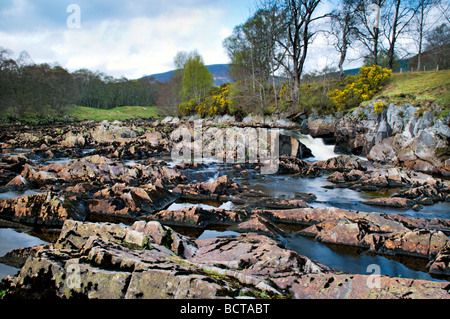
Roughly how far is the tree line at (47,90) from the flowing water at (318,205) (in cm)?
4079

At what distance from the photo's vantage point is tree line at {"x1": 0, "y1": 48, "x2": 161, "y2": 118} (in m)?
41.9

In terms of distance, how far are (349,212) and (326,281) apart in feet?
13.3

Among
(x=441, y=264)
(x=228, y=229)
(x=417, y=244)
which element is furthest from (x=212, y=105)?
(x=441, y=264)

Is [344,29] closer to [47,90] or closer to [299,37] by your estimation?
[299,37]

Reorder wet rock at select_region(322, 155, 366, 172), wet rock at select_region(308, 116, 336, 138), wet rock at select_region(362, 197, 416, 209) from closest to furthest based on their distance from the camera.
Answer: wet rock at select_region(362, 197, 416, 209), wet rock at select_region(322, 155, 366, 172), wet rock at select_region(308, 116, 336, 138)

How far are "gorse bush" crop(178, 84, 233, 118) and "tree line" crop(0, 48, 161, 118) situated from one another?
24.1 metres

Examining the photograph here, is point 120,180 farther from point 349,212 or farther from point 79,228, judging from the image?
point 349,212

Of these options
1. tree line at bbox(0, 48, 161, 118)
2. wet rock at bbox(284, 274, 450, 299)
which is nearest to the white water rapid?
wet rock at bbox(284, 274, 450, 299)

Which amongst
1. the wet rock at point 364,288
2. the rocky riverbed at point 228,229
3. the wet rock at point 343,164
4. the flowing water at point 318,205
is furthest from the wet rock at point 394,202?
the wet rock at point 364,288

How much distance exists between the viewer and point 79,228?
462cm

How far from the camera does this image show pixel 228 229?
22.4 ft

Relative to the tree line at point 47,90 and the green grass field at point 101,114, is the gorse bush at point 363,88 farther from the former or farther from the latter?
the green grass field at point 101,114

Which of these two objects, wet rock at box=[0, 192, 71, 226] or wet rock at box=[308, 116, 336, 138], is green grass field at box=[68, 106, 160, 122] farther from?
wet rock at box=[0, 192, 71, 226]
